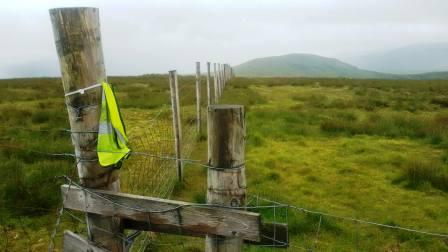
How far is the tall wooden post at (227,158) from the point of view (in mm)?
2080

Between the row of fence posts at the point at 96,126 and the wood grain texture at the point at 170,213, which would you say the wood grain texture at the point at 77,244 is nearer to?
the row of fence posts at the point at 96,126

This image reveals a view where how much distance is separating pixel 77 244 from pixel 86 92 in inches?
40.1

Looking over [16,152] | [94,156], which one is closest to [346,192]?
[94,156]

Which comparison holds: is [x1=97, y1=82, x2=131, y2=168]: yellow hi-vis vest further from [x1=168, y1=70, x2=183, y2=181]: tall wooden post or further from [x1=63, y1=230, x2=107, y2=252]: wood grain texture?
[x1=168, y1=70, x2=183, y2=181]: tall wooden post

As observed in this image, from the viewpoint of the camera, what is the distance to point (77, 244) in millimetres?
2477

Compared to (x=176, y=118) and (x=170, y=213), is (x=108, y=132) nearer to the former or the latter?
(x=170, y=213)

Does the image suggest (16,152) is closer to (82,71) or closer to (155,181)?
(155,181)

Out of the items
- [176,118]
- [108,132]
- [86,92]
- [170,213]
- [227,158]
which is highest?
[86,92]

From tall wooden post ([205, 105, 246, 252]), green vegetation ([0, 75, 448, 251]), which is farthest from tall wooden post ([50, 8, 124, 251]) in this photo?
green vegetation ([0, 75, 448, 251])

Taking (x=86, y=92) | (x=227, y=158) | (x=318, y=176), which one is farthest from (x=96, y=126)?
(x=318, y=176)

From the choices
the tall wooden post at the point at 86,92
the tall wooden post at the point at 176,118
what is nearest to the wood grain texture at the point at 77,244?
the tall wooden post at the point at 86,92

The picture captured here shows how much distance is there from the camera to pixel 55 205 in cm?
523

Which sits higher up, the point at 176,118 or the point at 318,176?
the point at 176,118

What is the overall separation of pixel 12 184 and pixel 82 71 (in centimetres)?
402
